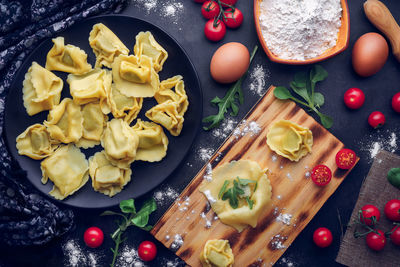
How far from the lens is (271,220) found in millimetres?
1979

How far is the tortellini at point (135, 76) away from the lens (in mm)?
1896

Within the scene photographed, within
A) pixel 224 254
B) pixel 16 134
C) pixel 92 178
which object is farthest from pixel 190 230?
pixel 16 134

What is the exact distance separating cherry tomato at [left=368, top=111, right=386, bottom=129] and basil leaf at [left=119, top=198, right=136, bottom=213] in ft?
4.99

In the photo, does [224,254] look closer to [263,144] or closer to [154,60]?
[263,144]

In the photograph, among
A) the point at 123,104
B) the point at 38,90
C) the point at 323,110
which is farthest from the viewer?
the point at 323,110

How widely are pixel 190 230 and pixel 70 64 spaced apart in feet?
Answer: 3.95

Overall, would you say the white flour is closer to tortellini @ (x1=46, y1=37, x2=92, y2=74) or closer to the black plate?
the black plate

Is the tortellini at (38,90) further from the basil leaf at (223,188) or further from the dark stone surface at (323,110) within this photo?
the basil leaf at (223,188)

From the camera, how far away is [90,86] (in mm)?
1927

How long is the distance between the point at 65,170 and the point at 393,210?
75.1 inches

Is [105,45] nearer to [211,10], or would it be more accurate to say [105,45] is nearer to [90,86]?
[90,86]

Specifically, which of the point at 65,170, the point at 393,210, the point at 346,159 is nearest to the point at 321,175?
the point at 346,159

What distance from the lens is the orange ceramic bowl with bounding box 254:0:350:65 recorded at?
6.24 feet

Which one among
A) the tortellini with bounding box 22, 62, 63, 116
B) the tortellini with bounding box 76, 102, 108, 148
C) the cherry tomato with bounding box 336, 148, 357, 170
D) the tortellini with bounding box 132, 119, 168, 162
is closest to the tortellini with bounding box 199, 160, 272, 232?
the tortellini with bounding box 132, 119, 168, 162
